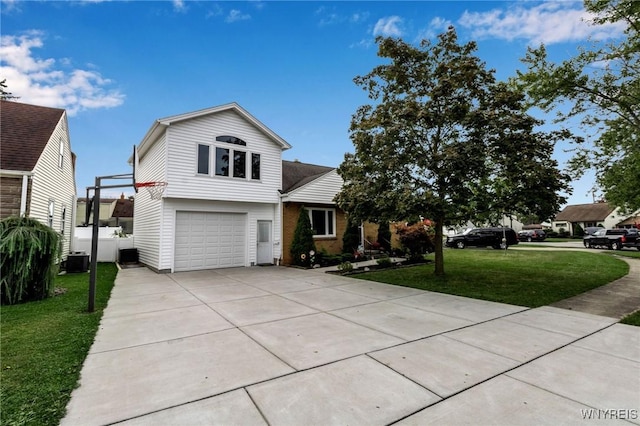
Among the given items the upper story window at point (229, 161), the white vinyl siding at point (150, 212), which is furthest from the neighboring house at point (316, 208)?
the white vinyl siding at point (150, 212)

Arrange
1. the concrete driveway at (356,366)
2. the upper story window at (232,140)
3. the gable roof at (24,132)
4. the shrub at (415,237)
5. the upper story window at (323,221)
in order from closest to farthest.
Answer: the concrete driveway at (356,366)
the gable roof at (24,132)
the upper story window at (232,140)
the upper story window at (323,221)
the shrub at (415,237)

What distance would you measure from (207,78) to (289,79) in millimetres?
3741

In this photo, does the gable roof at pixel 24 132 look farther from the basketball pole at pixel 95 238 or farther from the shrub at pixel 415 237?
the shrub at pixel 415 237

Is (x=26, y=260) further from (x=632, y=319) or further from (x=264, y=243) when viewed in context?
(x=632, y=319)

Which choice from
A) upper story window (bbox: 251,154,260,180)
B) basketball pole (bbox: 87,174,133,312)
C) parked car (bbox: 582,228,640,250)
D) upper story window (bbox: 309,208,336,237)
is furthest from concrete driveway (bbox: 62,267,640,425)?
parked car (bbox: 582,228,640,250)

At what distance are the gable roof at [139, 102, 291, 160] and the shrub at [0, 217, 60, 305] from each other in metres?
5.76

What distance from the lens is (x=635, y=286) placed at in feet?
28.6

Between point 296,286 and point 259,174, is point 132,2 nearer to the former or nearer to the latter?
point 259,174

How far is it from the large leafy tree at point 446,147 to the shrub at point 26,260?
25.5ft

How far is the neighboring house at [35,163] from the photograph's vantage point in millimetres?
9810

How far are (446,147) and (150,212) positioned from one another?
1212 centimetres

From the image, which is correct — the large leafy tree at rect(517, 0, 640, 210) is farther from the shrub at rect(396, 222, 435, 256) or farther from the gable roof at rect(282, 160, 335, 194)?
the gable roof at rect(282, 160, 335, 194)

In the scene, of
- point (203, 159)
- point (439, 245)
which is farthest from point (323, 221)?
point (439, 245)

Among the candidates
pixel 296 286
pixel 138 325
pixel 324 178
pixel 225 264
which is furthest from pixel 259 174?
pixel 138 325
